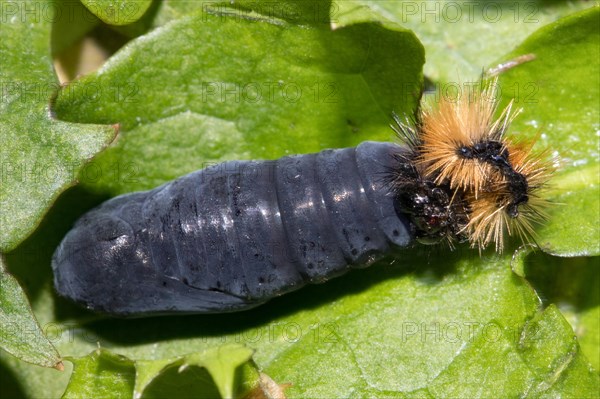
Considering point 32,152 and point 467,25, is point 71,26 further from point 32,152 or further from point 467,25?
point 467,25

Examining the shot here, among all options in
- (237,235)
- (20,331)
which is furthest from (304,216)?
(20,331)

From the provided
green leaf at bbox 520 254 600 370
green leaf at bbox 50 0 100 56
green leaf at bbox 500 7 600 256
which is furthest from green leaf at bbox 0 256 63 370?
green leaf at bbox 520 254 600 370

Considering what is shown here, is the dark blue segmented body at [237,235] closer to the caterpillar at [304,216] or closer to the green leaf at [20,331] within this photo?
the caterpillar at [304,216]

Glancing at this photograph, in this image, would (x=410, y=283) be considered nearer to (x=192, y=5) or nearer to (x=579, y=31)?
(x=579, y=31)

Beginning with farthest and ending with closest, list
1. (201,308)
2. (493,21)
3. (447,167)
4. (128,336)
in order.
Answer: (493,21)
(128,336)
(201,308)
(447,167)

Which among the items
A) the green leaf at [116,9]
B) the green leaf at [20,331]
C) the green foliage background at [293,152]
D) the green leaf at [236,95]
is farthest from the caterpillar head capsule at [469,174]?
the green leaf at [20,331]

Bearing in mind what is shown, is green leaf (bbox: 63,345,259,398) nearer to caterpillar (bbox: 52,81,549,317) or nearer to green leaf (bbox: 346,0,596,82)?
caterpillar (bbox: 52,81,549,317)

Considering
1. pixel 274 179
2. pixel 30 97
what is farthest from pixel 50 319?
pixel 274 179
